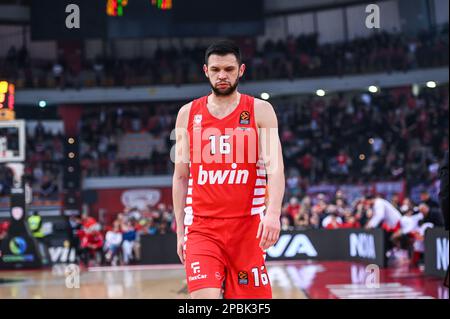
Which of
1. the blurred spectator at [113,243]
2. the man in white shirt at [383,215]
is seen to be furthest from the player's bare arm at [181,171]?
the blurred spectator at [113,243]

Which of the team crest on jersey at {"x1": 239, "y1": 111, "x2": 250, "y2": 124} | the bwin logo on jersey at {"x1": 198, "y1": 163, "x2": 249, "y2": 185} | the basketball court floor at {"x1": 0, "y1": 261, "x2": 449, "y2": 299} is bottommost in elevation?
the basketball court floor at {"x1": 0, "y1": 261, "x2": 449, "y2": 299}

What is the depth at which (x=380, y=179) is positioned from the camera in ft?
113

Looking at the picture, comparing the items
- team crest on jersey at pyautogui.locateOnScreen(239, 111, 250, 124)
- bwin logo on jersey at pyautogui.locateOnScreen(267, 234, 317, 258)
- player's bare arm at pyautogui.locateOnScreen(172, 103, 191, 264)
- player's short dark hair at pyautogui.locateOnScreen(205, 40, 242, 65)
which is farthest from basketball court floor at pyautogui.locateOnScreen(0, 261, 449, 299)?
player's short dark hair at pyautogui.locateOnScreen(205, 40, 242, 65)

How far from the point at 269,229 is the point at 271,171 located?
430 millimetres

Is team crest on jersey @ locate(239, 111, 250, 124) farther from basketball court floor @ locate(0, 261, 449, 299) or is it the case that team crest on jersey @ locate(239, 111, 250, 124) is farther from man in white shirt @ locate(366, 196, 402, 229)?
man in white shirt @ locate(366, 196, 402, 229)

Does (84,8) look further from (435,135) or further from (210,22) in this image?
(435,135)

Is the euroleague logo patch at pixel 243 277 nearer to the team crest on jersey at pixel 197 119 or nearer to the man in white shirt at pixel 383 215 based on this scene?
the team crest on jersey at pixel 197 119

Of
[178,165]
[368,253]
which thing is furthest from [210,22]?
[178,165]

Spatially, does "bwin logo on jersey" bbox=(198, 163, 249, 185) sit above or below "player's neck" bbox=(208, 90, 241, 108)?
below

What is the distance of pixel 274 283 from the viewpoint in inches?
659

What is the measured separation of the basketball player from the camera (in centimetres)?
584

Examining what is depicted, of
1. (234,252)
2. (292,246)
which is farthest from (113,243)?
(234,252)

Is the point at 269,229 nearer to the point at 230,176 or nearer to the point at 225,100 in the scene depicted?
the point at 230,176

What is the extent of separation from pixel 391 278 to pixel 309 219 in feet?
34.0
